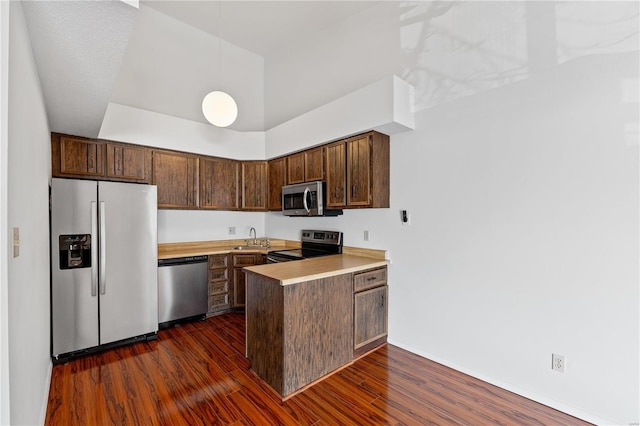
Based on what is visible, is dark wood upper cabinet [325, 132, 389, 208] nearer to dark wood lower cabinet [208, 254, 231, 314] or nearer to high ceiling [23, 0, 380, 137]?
high ceiling [23, 0, 380, 137]

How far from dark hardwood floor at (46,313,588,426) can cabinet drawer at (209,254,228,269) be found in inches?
49.3

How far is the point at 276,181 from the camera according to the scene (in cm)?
431

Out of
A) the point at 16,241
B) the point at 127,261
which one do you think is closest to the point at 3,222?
the point at 16,241

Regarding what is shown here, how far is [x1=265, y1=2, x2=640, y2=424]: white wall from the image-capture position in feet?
6.26

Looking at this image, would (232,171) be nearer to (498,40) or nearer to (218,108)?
(218,108)

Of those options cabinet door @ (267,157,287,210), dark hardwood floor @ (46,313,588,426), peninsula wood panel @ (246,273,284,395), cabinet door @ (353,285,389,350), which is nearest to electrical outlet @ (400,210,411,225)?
cabinet door @ (353,285,389,350)

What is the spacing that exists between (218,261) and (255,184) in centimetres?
130

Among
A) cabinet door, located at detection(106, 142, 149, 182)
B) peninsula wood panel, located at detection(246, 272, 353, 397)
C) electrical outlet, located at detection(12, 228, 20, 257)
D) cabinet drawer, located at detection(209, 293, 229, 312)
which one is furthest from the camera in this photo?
cabinet drawer, located at detection(209, 293, 229, 312)

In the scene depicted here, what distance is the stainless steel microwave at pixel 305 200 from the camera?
3479 mm

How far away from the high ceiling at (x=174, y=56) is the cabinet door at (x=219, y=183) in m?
0.84

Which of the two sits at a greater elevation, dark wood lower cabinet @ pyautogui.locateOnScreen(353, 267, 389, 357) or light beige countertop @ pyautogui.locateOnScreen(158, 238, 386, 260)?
light beige countertop @ pyautogui.locateOnScreen(158, 238, 386, 260)

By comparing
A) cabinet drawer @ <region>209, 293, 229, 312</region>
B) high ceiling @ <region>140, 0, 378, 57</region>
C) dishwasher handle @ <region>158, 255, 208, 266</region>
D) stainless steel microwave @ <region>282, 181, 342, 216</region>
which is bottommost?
cabinet drawer @ <region>209, 293, 229, 312</region>

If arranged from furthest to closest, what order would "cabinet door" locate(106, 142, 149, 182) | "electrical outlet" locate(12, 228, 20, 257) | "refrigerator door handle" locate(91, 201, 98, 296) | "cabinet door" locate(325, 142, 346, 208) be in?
"cabinet door" locate(106, 142, 149, 182), "cabinet door" locate(325, 142, 346, 208), "refrigerator door handle" locate(91, 201, 98, 296), "electrical outlet" locate(12, 228, 20, 257)

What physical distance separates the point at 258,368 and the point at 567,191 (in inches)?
111
